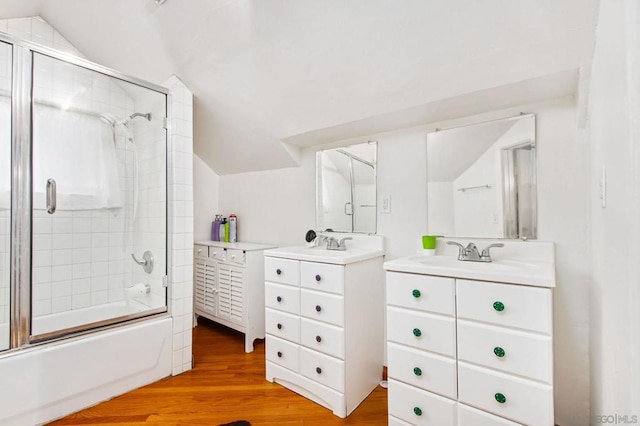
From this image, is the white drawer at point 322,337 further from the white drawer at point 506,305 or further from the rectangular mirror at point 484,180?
the rectangular mirror at point 484,180

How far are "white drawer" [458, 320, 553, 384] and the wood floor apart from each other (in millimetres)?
729

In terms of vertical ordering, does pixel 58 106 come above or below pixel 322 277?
above

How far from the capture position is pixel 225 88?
2287 millimetres

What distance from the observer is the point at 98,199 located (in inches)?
93.3

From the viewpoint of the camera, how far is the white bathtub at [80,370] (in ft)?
5.22

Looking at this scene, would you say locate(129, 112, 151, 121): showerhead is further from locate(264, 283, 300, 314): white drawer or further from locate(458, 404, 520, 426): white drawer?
locate(458, 404, 520, 426): white drawer

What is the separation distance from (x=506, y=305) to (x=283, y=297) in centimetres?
129

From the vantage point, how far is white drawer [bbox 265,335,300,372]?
196 centimetres

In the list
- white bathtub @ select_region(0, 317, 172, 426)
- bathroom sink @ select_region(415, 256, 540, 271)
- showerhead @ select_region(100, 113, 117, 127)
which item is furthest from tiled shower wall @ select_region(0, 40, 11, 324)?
bathroom sink @ select_region(415, 256, 540, 271)

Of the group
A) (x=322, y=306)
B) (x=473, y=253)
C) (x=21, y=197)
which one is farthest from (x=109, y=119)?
(x=473, y=253)

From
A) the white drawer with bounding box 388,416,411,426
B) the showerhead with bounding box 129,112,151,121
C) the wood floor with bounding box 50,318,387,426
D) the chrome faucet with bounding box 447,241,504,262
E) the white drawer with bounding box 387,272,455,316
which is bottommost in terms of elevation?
the wood floor with bounding box 50,318,387,426

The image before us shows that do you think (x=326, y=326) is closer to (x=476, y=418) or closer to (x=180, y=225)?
(x=476, y=418)

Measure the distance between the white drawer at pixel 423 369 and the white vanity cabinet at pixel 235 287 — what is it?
137 centimetres

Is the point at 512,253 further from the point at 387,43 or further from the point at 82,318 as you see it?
the point at 82,318
